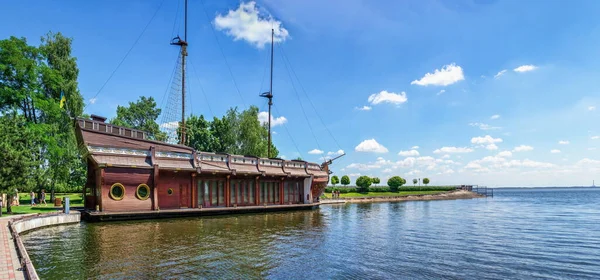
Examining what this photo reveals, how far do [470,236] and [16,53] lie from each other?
108 feet

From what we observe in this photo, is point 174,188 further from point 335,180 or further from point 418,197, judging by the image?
point 418,197

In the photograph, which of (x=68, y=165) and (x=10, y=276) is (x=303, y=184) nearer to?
(x=68, y=165)

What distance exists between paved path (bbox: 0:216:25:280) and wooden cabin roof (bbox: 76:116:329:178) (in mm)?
9299

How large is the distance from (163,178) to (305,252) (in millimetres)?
14642

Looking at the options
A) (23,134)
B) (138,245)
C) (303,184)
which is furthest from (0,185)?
(303,184)

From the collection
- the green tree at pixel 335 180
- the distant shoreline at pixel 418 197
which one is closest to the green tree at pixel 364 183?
the green tree at pixel 335 180

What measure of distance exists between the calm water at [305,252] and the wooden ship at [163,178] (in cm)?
250

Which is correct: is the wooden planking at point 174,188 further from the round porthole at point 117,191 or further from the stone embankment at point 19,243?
Answer: the stone embankment at point 19,243

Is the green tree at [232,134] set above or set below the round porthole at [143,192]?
above

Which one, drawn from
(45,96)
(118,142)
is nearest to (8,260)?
(118,142)

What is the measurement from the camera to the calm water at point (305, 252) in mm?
10531

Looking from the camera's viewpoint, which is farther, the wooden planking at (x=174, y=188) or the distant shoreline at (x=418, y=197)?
the distant shoreline at (x=418, y=197)

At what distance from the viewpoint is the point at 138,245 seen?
46.0 feet

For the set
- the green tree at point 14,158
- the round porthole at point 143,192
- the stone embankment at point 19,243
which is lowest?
the stone embankment at point 19,243
